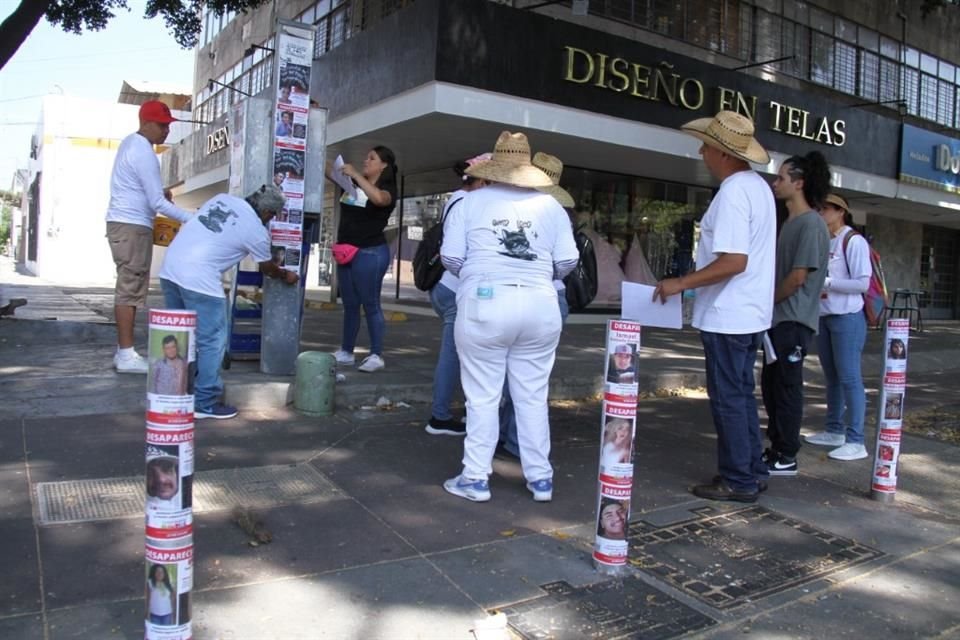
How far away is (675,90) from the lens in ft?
39.8

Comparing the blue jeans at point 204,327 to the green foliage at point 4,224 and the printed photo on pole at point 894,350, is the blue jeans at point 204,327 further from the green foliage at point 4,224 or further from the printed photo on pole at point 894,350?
the green foliage at point 4,224

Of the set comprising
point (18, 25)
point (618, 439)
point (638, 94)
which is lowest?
point (618, 439)

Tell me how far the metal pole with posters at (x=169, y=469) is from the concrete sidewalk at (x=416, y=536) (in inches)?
13.8

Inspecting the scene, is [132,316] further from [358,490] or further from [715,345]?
[715,345]

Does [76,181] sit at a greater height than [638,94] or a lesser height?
greater

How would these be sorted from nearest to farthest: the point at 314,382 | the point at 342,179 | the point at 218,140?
the point at 314,382 → the point at 342,179 → the point at 218,140

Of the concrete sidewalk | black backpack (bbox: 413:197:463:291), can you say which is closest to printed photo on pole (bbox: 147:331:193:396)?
the concrete sidewalk

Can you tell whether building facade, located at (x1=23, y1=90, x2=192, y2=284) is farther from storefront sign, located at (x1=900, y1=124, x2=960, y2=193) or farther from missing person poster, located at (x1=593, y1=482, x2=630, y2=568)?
missing person poster, located at (x1=593, y1=482, x2=630, y2=568)

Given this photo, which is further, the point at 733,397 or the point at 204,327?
the point at 204,327

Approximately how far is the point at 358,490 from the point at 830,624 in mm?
2327

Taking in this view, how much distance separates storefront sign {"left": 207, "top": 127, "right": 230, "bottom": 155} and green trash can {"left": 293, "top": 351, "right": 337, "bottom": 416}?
48.0 feet

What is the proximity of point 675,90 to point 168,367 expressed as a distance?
11.3 meters

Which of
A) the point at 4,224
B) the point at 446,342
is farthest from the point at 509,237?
the point at 4,224

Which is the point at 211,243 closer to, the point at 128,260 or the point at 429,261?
the point at 128,260
